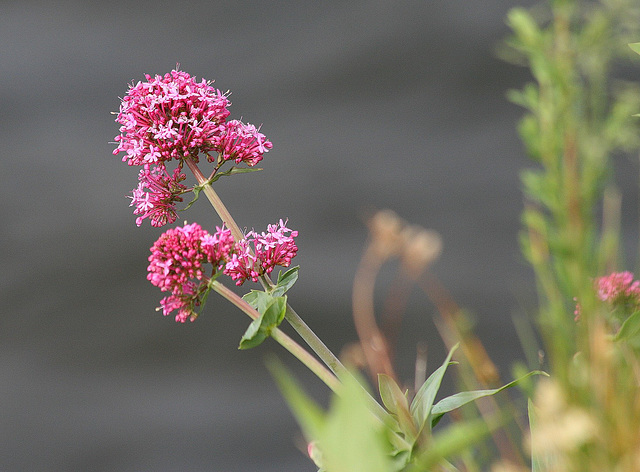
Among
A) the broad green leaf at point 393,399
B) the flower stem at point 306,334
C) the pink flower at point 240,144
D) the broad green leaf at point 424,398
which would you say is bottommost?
the broad green leaf at point 424,398

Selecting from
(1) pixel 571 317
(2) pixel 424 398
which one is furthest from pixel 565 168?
(2) pixel 424 398

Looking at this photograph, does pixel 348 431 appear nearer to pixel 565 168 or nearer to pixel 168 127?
pixel 565 168

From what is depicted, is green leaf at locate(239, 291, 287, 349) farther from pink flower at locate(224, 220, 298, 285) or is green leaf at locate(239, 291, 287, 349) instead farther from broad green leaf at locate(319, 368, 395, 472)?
broad green leaf at locate(319, 368, 395, 472)

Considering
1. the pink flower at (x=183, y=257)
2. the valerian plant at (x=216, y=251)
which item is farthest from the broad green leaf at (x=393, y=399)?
the pink flower at (x=183, y=257)

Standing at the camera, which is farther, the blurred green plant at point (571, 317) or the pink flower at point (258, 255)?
the pink flower at point (258, 255)

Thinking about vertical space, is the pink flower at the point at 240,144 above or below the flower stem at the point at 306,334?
above

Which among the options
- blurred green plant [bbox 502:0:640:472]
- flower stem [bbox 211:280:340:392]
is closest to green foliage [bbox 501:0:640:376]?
blurred green plant [bbox 502:0:640:472]

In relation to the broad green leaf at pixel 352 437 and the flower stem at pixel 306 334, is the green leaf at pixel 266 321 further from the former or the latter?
the broad green leaf at pixel 352 437
